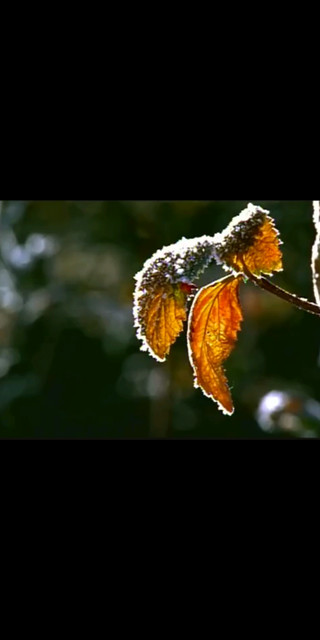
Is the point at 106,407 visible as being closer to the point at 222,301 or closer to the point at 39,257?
the point at 39,257

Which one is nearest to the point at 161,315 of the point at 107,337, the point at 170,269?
the point at 170,269

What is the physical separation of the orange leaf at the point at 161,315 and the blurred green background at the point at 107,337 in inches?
88.7

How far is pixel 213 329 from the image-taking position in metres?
0.84

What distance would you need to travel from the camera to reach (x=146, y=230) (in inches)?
128

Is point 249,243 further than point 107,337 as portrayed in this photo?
No

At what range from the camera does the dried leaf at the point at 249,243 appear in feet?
2.66

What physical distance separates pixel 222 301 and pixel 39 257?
8.13ft

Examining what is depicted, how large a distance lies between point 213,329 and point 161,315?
0.19ft

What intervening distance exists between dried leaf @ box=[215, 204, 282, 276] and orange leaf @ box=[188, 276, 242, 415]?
27 mm

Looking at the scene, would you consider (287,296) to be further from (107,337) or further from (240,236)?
(107,337)

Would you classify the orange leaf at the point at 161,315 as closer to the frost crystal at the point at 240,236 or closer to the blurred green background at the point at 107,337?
the frost crystal at the point at 240,236

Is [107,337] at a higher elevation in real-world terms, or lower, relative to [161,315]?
higher

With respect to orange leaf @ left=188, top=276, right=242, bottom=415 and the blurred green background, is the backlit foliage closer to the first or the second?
orange leaf @ left=188, top=276, right=242, bottom=415

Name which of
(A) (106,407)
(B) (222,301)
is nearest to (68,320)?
(A) (106,407)
